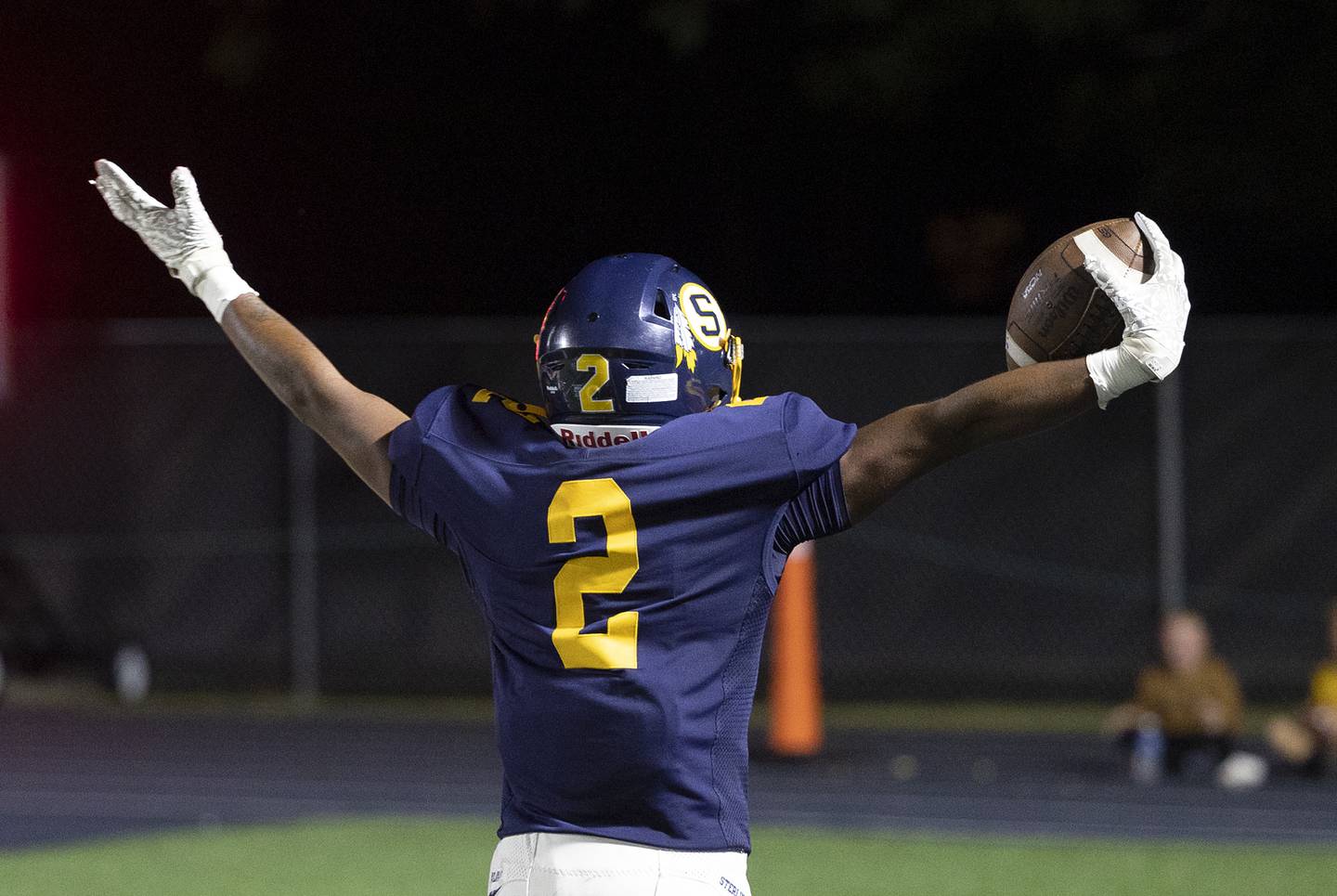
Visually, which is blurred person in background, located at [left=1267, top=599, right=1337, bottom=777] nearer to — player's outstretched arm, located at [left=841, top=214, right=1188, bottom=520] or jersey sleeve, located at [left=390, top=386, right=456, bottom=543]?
player's outstretched arm, located at [left=841, top=214, right=1188, bottom=520]

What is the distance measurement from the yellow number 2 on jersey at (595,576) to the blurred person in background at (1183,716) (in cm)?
899

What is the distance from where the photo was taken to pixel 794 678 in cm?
1217

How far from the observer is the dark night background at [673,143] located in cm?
1667

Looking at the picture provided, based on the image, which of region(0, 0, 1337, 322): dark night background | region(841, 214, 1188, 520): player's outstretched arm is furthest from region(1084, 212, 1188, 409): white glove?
region(0, 0, 1337, 322): dark night background

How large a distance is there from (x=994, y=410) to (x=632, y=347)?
589mm

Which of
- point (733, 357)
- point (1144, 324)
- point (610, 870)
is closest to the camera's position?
point (610, 870)

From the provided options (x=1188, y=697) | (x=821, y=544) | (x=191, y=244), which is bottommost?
(x=1188, y=697)

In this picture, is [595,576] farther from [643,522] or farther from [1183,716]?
[1183,716]

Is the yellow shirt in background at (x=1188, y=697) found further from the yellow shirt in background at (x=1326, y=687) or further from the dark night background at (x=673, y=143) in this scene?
the dark night background at (x=673, y=143)

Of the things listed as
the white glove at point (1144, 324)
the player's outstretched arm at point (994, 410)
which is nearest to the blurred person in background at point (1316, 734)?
the white glove at point (1144, 324)

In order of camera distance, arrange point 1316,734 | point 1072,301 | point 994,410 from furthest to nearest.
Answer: point 1316,734, point 1072,301, point 994,410

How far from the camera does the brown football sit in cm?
359

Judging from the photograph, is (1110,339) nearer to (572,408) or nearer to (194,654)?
(572,408)

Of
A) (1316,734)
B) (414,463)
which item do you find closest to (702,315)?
(414,463)
